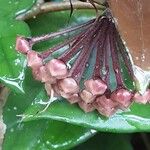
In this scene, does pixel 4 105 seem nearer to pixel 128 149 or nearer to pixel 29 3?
pixel 29 3

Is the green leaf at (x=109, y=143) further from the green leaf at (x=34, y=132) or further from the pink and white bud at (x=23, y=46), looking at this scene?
the pink and white bud at (x=23, y=46)

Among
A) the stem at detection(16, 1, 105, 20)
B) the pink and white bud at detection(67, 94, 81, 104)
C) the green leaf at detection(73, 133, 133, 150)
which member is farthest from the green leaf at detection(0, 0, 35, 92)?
the green leaf at detection(73, 133, 133, 150)

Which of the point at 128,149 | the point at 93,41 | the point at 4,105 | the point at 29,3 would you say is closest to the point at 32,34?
the point at 29,3

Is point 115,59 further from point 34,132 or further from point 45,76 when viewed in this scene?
point 34,132

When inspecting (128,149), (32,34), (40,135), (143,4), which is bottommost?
(128,149)

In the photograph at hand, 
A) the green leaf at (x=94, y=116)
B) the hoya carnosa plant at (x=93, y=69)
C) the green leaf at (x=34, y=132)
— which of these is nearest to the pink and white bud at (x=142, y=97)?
the hoya carnosa plant at (x=93, y=69)
